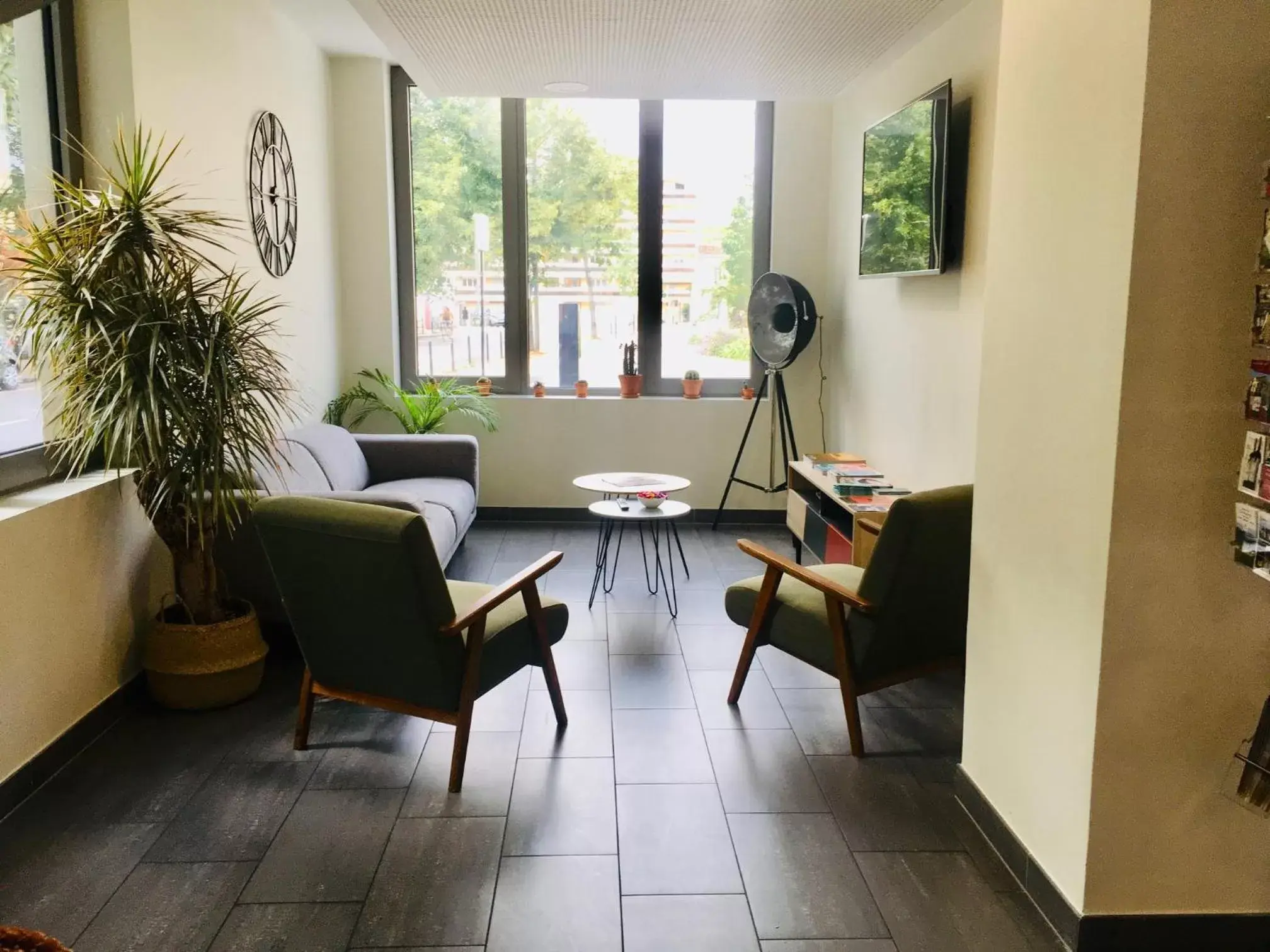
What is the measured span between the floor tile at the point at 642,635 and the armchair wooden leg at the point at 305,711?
50.5 inches

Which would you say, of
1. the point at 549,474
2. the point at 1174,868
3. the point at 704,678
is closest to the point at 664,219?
the point at 549,474

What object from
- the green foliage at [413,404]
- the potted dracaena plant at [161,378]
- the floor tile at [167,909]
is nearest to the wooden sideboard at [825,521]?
the green foliage at [413,404]

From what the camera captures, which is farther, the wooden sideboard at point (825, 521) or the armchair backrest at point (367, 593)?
the wooden sideboard at point (825, 521)

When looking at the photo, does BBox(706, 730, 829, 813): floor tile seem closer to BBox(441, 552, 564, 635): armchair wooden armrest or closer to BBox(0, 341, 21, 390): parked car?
BBox(441, 552, 564, 635): armchair wooden armrest

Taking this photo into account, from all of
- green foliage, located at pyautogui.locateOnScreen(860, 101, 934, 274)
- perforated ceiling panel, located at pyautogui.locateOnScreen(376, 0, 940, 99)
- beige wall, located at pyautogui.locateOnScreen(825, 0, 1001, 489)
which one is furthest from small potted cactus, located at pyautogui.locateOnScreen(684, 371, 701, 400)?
perforated ceiling panel, located at pyautogui.locateOnScreen(376, 0, 940, 99)

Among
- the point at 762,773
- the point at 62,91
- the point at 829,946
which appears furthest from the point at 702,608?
the point at 62,91

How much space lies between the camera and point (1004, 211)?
2432mm

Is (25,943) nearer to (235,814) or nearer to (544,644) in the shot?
(235,814)

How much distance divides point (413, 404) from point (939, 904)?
14.2ft

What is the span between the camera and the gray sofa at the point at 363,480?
3633 millimetres

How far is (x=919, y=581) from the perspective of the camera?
295cm

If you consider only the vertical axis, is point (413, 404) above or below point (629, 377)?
below

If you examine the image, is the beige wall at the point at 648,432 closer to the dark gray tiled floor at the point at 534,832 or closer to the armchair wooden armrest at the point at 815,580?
the dark gray tiled floor at the point at 534,832

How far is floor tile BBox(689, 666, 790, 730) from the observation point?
10.8 feet
